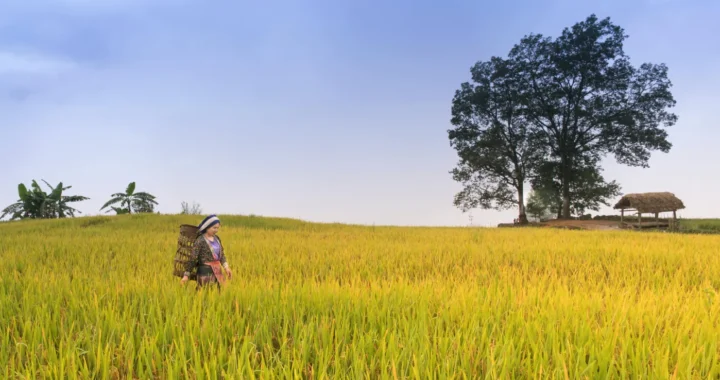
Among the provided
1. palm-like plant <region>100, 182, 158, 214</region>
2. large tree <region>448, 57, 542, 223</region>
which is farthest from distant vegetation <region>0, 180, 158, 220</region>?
large tree <region>448, 57, 542, 223</region>

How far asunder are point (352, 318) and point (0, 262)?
26.0 ft

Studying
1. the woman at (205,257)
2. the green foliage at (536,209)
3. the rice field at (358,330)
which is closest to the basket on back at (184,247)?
the woman at (205,257)

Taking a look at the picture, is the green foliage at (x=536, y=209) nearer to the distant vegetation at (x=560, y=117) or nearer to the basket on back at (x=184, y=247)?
the distant vegetation at (x=560, y=117)

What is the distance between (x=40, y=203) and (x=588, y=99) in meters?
41.3

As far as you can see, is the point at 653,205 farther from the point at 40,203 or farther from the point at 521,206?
the point at 40,203

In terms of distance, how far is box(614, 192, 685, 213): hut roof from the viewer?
93.9 ft

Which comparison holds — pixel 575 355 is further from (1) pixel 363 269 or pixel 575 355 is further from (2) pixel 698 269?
(2) pixel 698 269

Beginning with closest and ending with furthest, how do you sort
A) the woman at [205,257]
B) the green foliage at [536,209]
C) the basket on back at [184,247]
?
1. the woman at [205,257]
2. the basket on back at [184,247]
3. the green foliage at [536,209]

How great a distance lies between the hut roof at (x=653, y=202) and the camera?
2861 cm

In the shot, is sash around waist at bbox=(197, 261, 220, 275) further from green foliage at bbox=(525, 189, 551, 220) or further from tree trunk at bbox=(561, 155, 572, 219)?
green foliage at bbox=(525, 189, 551, 220)

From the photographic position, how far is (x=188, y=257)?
506cm

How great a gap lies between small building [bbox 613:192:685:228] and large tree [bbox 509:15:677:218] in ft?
13.9

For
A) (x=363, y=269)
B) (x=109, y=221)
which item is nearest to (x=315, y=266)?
(x=363, y=269)

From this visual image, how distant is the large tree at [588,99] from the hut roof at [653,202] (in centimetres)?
422
